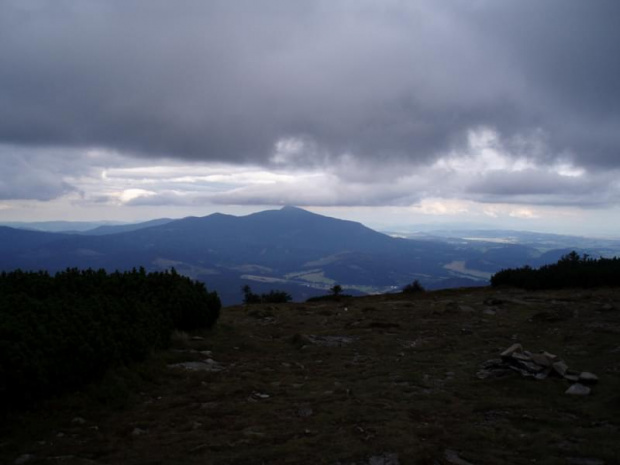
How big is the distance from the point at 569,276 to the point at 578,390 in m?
25.9

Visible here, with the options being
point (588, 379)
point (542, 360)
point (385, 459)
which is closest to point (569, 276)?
point (542, 360)

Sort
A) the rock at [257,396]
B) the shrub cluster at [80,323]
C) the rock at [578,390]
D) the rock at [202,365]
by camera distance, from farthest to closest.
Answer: the rock at [202,365], the rock at [257,396], the rock at [578,390], the shrub cluster at [80,323]

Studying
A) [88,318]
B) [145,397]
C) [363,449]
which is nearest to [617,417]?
[363,449]

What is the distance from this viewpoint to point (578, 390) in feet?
34.0

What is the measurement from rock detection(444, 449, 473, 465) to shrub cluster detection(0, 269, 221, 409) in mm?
7336

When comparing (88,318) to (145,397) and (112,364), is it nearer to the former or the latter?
(112,364)

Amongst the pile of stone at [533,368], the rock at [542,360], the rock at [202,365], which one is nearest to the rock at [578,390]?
the pile of stone at [533,368]

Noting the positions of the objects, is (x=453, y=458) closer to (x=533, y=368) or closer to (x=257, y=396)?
(x=257, y=396)

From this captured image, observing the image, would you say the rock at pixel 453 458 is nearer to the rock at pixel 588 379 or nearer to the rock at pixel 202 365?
the rock at pixel 588 379

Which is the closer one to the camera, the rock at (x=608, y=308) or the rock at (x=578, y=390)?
the rock at (x=578, y=390)

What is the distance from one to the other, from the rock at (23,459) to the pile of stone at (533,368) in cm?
971

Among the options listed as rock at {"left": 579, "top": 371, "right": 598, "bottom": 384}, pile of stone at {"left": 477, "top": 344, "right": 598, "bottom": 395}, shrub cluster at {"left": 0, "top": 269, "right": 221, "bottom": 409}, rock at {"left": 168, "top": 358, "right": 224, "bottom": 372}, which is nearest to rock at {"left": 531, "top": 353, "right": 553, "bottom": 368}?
pile of stone at {"left": 477, "top": 344, "right": 598, "bottom": 395}

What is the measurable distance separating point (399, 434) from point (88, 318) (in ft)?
25.2

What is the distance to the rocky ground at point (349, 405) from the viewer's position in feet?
24.4
